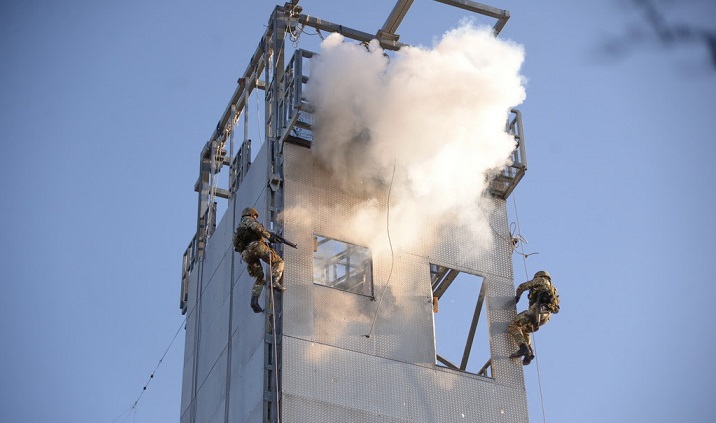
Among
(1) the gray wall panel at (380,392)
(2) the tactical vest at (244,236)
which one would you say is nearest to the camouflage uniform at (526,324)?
(1) the gray wall panel at (380,392)

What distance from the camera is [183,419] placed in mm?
30984

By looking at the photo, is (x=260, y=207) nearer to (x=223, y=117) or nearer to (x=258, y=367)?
(x=258, y=367)

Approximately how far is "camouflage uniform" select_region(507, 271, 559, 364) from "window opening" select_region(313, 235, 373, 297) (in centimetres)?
313

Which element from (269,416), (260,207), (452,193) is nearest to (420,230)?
(452,193)

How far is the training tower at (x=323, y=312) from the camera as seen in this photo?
86.8 ft

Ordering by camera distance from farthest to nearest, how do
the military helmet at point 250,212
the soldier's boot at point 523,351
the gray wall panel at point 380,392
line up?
the soldier's boot at point 523,351, the military helmet at point 250,212, the gray wall panel at point 380,392

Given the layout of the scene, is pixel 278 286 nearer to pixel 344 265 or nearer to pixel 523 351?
pixel 344 265

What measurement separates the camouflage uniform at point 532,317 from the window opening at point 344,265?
3132 mm

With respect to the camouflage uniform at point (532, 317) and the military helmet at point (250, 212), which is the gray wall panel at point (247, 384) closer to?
the military helmet at point (250, 212)

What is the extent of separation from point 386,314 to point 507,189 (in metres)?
4.70

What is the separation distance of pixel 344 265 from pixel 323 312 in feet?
4.93

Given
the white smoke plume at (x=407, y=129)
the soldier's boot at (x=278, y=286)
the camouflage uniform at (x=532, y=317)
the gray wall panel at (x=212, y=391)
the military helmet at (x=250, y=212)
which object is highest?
the white smoke plume at (x=407, y=129)

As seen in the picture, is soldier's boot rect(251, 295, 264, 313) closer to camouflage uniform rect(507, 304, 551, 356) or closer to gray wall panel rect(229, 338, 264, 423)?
gray wall panel rect(229, 338, 264, 423)

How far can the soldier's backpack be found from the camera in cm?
2881
